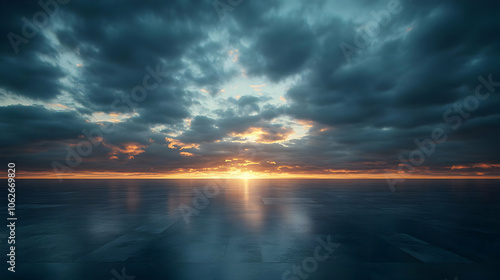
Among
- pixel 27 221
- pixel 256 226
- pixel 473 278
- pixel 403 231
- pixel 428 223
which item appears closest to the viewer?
pixel 473 278

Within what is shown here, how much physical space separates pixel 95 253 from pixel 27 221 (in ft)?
45.2

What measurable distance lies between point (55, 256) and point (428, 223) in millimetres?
24661

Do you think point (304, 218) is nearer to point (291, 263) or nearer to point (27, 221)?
point (291, 263)

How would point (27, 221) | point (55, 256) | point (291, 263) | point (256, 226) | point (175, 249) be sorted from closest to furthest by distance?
point (291, 263) → point (55, 256) → point (175, 249) → point (256, 226) → point (27, 221)

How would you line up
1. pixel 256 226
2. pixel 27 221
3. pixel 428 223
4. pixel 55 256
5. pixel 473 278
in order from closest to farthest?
pixel 473 278 < pixel 55 256 < pixel 256 226 < pixel 428 223 < pixel 27 221

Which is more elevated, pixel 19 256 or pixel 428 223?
pixel 19 256

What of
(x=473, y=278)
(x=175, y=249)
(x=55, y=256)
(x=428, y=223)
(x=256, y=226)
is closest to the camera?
(x=473, y=278)

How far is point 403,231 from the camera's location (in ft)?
49.7

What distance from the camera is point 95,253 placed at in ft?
36.1

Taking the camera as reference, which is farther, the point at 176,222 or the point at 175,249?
the point at 176,222

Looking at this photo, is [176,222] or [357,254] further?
[176,222]

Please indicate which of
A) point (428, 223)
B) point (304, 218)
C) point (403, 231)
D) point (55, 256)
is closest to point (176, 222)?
point (55, 256)

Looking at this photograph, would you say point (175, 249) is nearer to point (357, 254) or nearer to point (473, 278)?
point (357, 254)

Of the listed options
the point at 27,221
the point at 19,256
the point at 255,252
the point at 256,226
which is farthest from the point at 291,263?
the point at 27,221
